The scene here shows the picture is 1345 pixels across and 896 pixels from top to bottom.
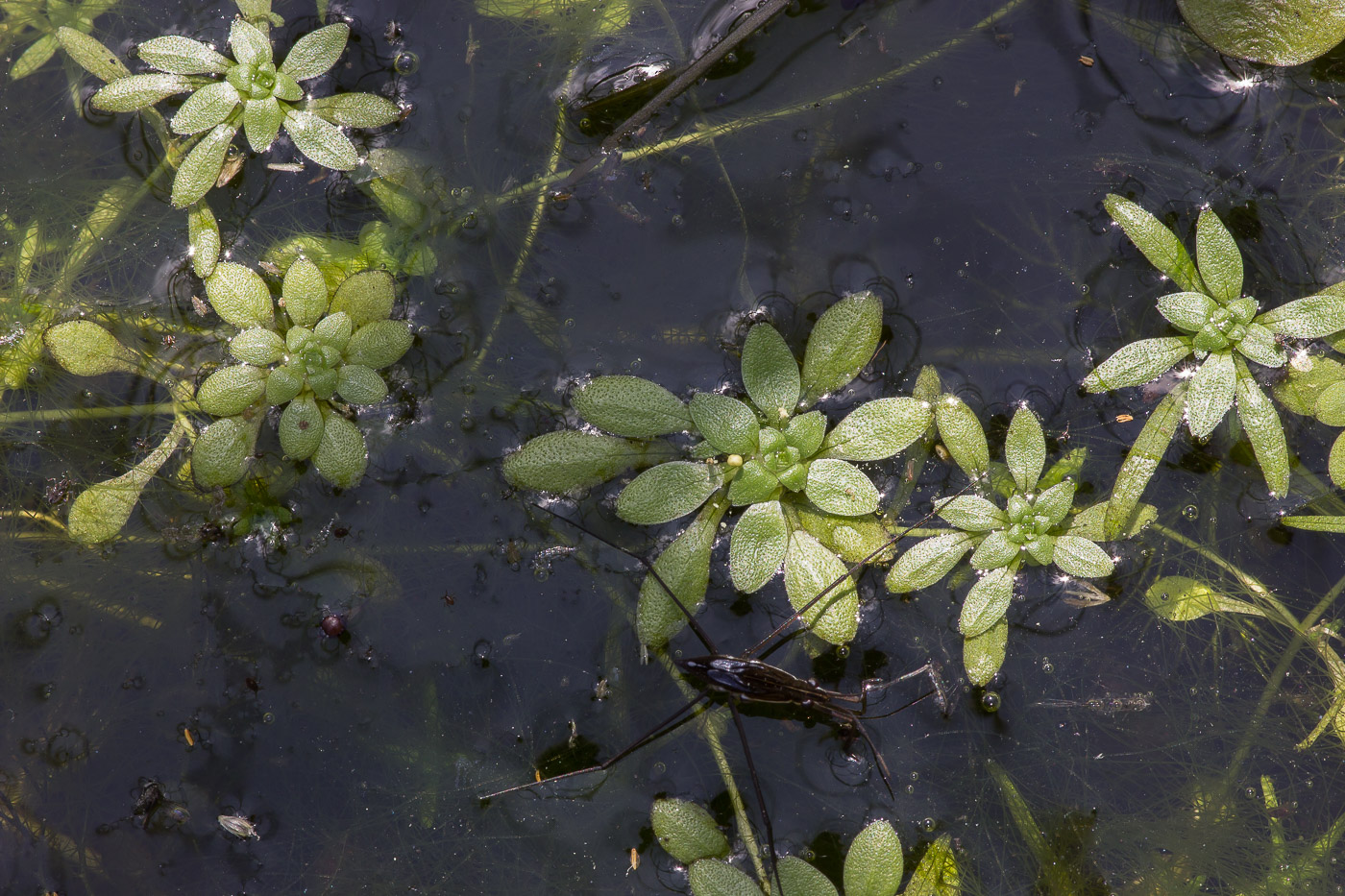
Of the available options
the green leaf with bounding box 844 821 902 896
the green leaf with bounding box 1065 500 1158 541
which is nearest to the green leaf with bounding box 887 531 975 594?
the green leaf with bounding box 1065 500 1158 541

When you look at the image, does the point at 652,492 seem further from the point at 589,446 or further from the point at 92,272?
the point at 92,272

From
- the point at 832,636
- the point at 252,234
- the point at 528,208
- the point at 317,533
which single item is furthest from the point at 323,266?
the point at 832,636

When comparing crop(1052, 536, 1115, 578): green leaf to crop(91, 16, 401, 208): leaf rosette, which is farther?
crop(91, 16, 401, 208): leaf rosette

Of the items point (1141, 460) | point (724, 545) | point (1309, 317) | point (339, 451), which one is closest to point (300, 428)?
point (339, 451)

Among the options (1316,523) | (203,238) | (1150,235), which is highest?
(203,238)

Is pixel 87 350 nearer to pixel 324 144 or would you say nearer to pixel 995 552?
pixel 324 144

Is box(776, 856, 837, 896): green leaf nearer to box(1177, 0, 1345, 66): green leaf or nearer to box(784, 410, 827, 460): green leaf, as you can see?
box(784, 410, 827, 460): green leaf
